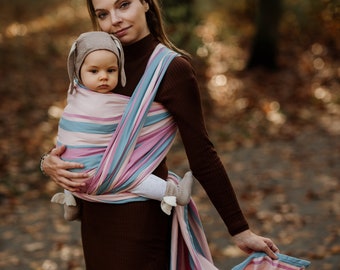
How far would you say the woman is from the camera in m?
2.15

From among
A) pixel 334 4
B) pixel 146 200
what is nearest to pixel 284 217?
pixel 334 4

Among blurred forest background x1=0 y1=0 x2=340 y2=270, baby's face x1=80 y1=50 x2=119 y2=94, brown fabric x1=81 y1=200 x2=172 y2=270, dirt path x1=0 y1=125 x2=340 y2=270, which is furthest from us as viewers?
blurred forest background x1=0 y1=0 x2=340 y2=270

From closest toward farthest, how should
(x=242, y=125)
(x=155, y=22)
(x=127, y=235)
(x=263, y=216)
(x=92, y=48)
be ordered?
(x=92, y=48) < (x=127, y=235) < (x=155, y=22) < (x=263, y=216) < (x=242, y=125)

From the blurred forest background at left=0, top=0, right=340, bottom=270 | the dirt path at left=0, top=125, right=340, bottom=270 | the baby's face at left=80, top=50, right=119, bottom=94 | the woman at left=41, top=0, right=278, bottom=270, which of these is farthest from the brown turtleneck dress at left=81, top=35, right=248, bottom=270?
the dirt path at left=0, top=125, right=340, bottom=270

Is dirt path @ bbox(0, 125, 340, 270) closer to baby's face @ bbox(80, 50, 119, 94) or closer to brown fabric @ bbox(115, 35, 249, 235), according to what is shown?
brown fabric @ bbox(115, 35, 249, 235)

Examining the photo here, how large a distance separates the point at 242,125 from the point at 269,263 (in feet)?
24.0

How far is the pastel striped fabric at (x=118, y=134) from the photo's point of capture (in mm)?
2111

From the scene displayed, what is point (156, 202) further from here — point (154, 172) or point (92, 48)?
point (92, 48)

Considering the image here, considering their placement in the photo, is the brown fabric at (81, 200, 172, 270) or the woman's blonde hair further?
the woman's blonde hair

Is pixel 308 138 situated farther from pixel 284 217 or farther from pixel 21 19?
pixel 21 19

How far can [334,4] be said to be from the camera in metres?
4.32

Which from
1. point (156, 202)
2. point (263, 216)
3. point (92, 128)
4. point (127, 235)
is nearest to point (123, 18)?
point (92, 128)

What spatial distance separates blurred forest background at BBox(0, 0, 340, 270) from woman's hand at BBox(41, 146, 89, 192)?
2.89 m

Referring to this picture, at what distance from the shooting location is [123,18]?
2.21 metres
